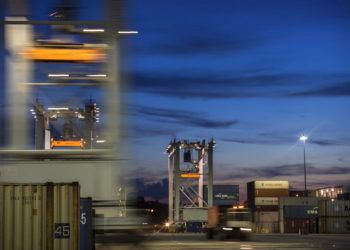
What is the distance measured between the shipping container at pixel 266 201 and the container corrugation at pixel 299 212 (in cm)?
1156

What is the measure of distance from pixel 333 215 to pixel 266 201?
17.7m

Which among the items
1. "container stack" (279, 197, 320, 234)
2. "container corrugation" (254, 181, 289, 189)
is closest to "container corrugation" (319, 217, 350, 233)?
"container stack" (279, 197, 320, 234)

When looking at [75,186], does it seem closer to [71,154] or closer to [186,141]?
[71,154]

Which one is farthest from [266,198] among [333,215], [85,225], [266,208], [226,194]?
[85,225]

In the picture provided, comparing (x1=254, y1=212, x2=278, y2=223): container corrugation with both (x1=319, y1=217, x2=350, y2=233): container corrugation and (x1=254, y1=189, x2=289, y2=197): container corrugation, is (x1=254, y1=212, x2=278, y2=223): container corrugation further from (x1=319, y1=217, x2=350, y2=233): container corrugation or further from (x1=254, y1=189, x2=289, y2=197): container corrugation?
(x1=319, y1=217, x2=350, y2=233): container corrugation

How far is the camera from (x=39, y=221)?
10.8 metres

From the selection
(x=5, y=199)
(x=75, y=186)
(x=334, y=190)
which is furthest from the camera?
(x=334, y=190)

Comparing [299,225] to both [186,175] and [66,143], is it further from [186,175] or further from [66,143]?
[66,143]

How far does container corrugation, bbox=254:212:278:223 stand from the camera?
103 m

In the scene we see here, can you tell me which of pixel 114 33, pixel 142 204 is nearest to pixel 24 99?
pixel 114 33

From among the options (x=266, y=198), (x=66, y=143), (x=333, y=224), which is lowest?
(x=333, y=224)

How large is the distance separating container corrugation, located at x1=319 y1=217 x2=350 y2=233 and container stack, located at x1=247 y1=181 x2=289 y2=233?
13706 mm

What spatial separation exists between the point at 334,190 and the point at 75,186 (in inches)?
4963

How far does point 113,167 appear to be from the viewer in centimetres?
841
